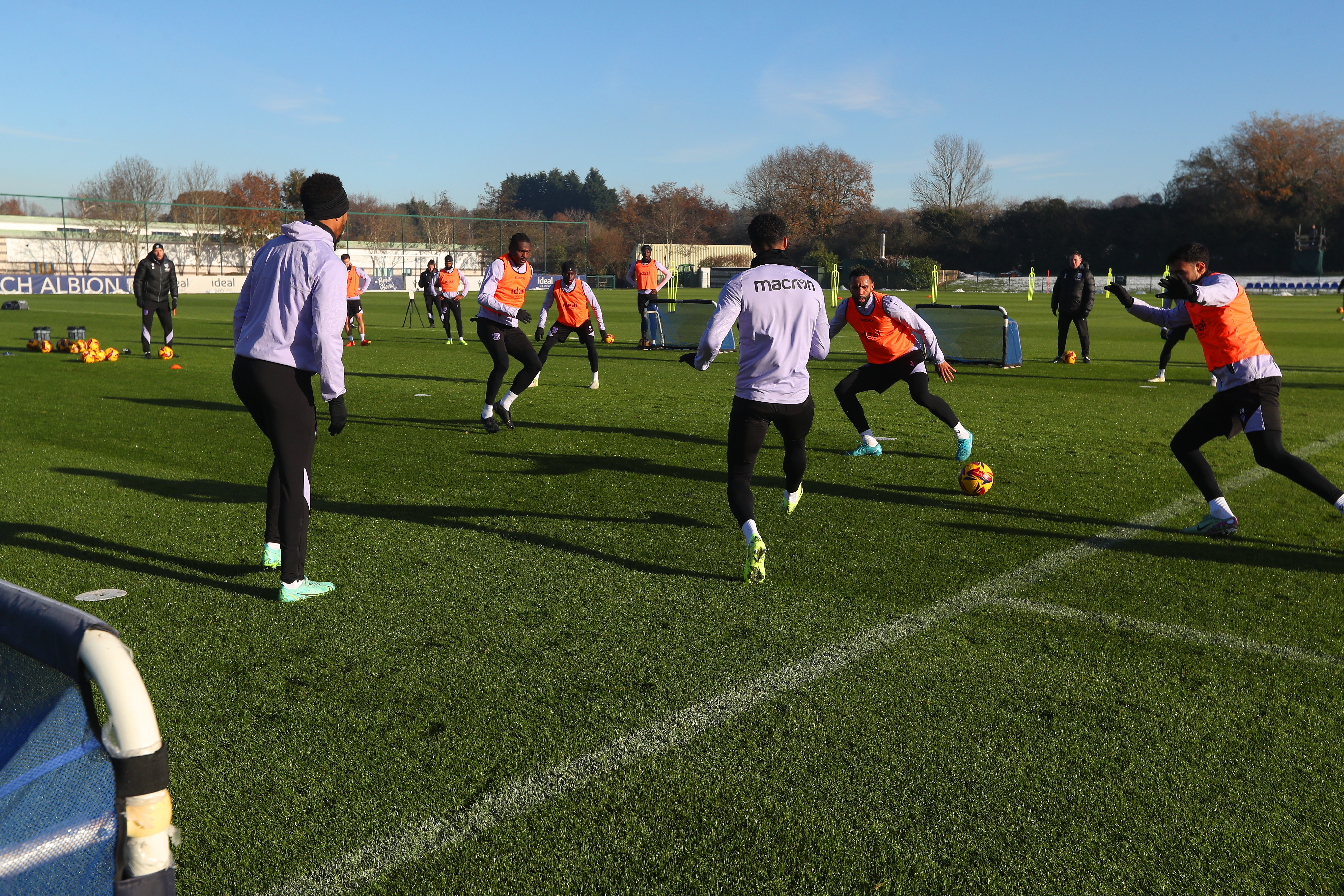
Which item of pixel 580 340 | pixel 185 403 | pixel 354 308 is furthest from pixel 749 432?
pixel 354 308

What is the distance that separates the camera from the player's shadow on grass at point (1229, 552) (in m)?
5.48

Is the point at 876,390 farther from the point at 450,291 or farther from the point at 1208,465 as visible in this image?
the point at 450,291

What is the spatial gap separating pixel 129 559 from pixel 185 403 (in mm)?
7214

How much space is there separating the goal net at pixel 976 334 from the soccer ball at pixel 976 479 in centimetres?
1004

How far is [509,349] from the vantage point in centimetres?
1045

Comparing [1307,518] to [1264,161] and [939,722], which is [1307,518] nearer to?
[939,722]

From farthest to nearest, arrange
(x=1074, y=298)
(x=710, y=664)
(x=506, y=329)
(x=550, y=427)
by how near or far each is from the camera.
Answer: (x=1074, y=298) → (x=550, y=427) → (x=506, y=329) → (x=710, y=664)

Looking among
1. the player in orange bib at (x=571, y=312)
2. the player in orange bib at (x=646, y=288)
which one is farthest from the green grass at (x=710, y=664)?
the player in orange bib at (x=646, y=288)

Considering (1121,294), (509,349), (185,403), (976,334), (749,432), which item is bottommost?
(185,403)

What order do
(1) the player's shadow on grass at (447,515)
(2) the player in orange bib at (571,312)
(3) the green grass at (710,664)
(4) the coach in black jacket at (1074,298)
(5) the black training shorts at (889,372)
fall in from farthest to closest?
(4) the coach in black jacket at (1074,298) → (2) the player in orange bib at (571,312) → (5) the black training shorts at (889,372) → (1) the player's shadow on grass at (447,515) → (3) the green grass at (710,664)

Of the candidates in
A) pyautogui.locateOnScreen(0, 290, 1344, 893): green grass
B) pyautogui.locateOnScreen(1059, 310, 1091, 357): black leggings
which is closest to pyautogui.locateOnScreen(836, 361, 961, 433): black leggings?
pyautogui.locateOnScreen(0, 290, 1344, 893): green grass

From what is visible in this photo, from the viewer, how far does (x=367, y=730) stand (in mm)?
3455

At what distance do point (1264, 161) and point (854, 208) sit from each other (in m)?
32.2

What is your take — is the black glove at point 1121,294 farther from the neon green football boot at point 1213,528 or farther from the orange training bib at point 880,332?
the orange training bib at point 880,332
